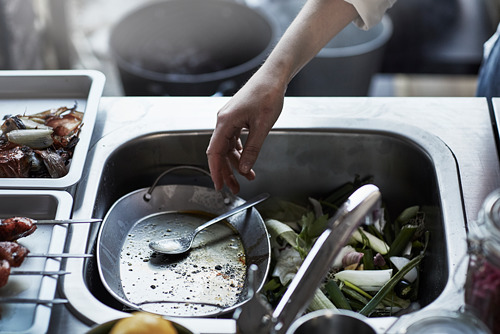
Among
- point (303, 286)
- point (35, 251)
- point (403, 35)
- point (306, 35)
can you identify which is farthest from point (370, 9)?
point (403, 35)

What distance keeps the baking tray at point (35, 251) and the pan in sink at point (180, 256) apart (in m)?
0.09

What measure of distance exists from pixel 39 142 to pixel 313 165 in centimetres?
60

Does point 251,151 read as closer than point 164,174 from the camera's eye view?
Yes

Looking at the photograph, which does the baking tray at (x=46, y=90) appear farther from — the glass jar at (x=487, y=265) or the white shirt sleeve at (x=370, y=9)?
the glass jar at (x=487, y=265)

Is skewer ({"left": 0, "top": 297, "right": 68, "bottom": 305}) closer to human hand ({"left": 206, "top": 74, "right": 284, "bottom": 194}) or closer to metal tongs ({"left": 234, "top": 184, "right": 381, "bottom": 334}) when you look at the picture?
metal tongs ({"left": 234, "top": 184, "right": 381, "bottom": 334})

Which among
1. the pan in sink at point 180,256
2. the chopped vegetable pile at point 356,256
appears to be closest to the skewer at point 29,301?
the pan in sink at point 180,256

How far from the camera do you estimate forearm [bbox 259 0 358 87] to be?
1.35 metres

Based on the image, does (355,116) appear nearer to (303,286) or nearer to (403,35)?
(303,286)

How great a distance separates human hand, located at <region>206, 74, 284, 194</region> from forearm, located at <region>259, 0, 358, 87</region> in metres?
0.05

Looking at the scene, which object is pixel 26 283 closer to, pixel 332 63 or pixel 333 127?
pixel 333 127

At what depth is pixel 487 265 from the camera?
0.83 metres

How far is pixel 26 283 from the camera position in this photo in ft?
3.49

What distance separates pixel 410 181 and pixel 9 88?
3.17 ft

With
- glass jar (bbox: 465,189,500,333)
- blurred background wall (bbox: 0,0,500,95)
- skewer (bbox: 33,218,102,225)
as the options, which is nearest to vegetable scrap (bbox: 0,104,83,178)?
skewer (bbox: 33,218,102,225)
